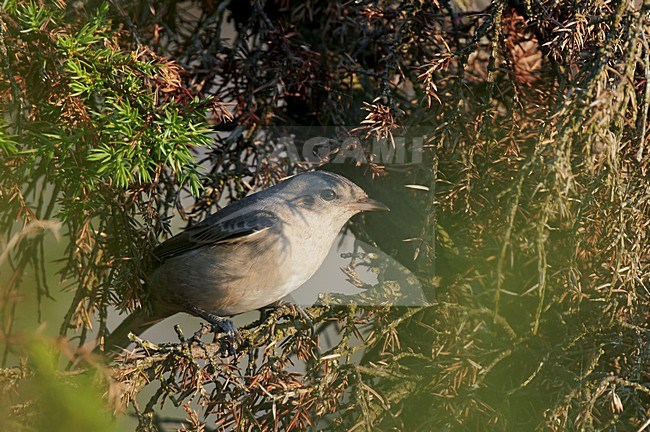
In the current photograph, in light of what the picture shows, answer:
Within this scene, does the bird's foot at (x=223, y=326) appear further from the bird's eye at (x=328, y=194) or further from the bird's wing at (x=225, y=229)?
the bird's eye at (x=328, y=194)

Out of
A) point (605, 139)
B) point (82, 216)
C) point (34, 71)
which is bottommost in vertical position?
point (605, 139)

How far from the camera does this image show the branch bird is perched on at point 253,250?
2.41 m

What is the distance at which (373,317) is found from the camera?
7.18ft

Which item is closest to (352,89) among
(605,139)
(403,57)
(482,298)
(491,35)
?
(403,57)

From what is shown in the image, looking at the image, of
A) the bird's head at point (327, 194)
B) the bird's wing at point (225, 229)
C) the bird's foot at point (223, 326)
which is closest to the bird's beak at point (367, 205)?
the bird's head at point (327, 194)

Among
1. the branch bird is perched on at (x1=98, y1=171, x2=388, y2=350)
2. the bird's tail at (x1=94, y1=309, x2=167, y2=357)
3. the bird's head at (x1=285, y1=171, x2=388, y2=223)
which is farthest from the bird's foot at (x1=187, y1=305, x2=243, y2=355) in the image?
the bird's head at (x1=285, y1=171, x2=388, y2=223)

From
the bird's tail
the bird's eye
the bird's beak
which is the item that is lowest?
the bird's tail

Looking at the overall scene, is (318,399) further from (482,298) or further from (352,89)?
(352,89)

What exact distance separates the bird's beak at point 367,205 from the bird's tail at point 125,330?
82 centimetres

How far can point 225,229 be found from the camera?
2463 millimetres

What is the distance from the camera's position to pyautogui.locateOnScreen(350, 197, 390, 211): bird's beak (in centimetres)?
241

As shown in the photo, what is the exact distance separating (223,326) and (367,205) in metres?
0.67

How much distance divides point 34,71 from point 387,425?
4.46 feet

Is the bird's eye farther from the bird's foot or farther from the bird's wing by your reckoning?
the bird's foot
